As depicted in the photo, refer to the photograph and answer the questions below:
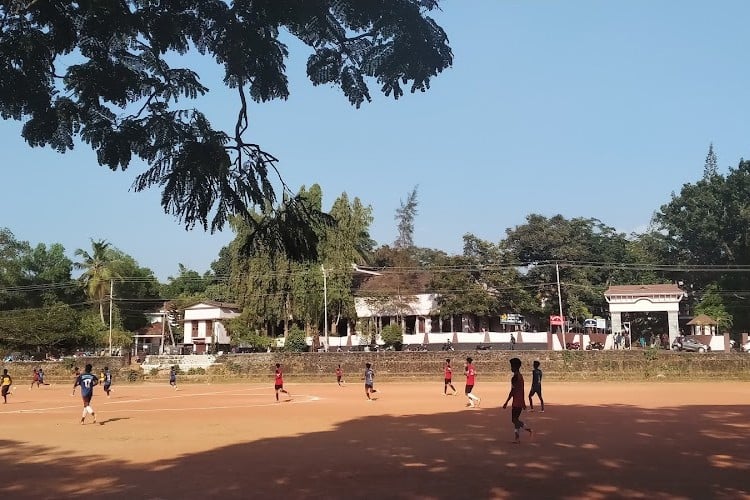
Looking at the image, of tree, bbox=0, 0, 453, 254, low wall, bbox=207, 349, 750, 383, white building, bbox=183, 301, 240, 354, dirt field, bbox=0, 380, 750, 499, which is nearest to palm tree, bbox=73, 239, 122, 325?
white building, bbox=183, 301, 240, 354

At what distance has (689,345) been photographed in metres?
43.1

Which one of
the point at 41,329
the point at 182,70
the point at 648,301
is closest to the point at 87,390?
the point at 182,70

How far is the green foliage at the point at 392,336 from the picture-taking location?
159ft

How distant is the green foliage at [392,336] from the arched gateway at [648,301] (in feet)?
57.1

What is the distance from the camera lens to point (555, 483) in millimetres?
8820

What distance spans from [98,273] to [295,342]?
25719 millimetres

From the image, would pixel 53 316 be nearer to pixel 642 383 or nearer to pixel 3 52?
pixel 642 383

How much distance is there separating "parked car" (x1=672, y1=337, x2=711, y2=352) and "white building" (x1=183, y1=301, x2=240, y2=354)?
37556mm

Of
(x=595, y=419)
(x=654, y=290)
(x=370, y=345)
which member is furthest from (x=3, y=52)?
(x=654, y=290)

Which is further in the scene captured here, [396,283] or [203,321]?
[203,321]

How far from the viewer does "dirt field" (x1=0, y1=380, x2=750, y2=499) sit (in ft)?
28.6

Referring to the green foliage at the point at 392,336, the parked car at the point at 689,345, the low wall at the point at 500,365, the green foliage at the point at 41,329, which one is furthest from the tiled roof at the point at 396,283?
the green foliage at the point at 41,329

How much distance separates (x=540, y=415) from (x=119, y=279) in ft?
178

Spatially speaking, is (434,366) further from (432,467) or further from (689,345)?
(432,467)
